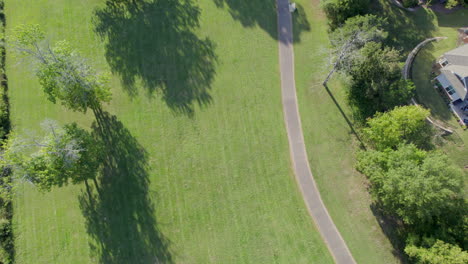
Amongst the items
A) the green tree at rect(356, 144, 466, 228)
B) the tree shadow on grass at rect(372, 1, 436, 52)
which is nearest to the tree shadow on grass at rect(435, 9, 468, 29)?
the tree shadow on grass at rect(372, 1, 436, 52)

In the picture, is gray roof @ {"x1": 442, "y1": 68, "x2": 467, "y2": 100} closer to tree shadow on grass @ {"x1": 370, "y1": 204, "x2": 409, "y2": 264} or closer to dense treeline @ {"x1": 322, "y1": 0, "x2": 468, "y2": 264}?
dense treeline @ {"x1": 322, "y1": 0, "x2": 468, "y2": 264}

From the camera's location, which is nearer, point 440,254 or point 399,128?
point 440,254

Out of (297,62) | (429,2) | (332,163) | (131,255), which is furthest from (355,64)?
(131,255)

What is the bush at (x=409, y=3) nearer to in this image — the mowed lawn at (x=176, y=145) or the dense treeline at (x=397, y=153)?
the dense treeline at (x=397, y=153)

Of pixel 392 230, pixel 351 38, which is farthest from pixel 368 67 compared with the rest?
pixel 392 230

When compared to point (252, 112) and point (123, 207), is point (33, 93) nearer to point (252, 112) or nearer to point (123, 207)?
point (123, 207)

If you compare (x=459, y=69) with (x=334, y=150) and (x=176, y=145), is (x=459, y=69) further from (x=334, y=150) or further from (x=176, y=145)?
(x=176, y=145)
